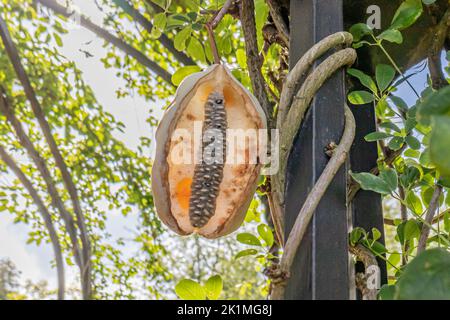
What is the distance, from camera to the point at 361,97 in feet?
1.48

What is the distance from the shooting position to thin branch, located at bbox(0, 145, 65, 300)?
2004mm

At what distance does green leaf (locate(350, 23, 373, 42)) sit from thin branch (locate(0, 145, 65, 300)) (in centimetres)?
177

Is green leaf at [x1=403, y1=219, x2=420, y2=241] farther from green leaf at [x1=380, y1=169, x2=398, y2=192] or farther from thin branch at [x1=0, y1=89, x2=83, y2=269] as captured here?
thin branch at [x1=0, y1=89, x2=83, y2=269]

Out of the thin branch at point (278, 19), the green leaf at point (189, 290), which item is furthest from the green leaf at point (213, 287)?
the thin branch at point (278, 19)

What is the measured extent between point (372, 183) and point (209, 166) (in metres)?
0.11

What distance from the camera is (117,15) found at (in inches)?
75.6

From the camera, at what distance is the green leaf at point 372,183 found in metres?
0.36

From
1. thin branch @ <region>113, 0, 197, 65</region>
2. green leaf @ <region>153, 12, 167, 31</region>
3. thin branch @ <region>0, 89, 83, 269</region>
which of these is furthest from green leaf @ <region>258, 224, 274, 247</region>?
thin branch @ <region>0, 89, 83, 269</region>

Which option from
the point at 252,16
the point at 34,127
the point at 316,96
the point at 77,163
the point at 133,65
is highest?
the point at 133,65

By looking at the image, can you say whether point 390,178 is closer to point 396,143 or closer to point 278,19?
point 396,143

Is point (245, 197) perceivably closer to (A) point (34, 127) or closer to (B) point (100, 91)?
(B) point (100, 91)

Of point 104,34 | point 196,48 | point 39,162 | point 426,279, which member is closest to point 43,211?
point 39,162
